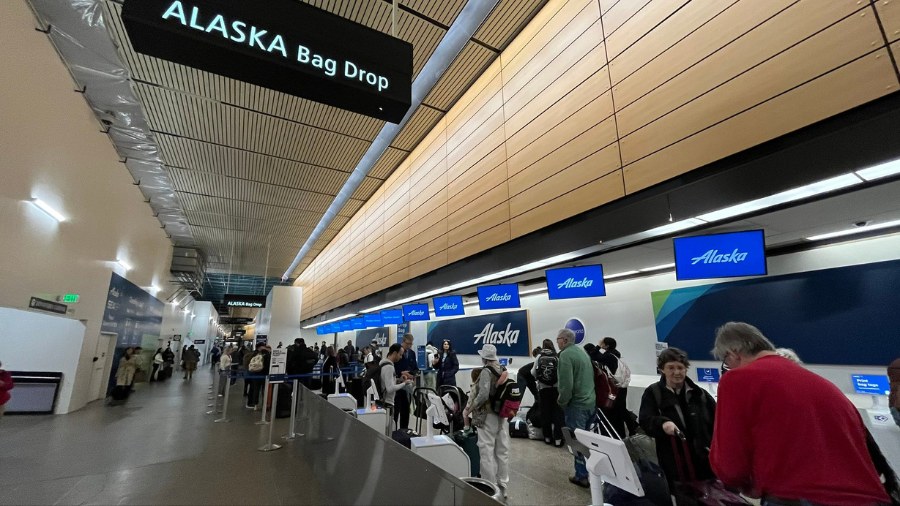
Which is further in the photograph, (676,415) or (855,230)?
(855,230)

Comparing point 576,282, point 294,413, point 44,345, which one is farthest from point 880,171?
point 44,345

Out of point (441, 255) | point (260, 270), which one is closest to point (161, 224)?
point (260, 270)

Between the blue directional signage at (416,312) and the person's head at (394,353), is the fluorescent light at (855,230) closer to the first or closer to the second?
the person's head at (394,353)

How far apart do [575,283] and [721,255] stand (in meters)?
1.67

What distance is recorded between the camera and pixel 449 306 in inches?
291

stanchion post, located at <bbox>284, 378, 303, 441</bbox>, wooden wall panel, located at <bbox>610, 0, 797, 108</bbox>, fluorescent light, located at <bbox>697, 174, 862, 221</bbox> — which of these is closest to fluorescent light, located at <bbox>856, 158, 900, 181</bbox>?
fluorescent light, located at <bbox>697, 174, 862, 221</bbox>

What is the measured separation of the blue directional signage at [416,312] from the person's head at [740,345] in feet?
23.2

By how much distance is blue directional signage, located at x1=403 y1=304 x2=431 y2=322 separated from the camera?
28.3ft

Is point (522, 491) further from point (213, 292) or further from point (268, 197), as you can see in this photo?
point (213, 292)

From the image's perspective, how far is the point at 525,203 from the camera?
A: 4.66 metres

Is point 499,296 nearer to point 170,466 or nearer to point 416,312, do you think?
point 416,312

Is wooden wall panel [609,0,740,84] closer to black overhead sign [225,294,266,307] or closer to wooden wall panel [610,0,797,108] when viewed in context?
wooden wall panel [610,0,797,108]

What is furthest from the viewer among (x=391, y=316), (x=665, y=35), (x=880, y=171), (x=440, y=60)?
(x=391, y=316)

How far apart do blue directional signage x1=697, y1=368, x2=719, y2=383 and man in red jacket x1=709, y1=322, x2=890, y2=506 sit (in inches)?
172
